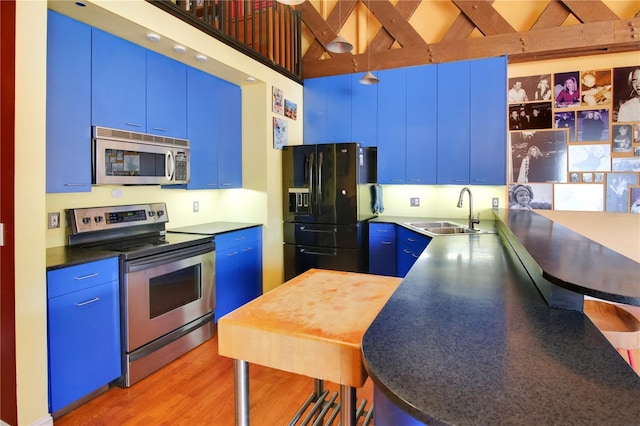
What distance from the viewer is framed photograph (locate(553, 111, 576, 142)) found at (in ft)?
12.9

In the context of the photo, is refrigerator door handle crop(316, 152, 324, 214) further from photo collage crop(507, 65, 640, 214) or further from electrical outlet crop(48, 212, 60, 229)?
electrical outlet crop(48, 212, 60, 229)

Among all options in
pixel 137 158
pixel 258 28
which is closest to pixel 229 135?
pixel 137 158

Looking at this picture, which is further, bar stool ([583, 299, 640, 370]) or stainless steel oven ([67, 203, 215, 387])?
stainless steel oven ([67, 203, 215, 387])

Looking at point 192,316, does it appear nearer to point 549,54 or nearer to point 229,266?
point 229,266

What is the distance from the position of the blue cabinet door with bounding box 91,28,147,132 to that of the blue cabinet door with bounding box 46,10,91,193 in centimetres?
6

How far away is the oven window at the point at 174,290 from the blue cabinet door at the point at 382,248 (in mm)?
1859

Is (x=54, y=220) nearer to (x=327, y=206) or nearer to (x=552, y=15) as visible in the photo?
(x=327, y=206)

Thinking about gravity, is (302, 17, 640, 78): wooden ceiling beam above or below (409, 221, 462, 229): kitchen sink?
above

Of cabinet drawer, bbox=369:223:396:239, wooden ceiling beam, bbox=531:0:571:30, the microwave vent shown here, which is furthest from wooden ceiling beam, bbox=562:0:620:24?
the microwave vent

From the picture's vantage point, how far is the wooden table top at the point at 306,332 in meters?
1.04

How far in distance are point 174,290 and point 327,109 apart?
282 centimetres

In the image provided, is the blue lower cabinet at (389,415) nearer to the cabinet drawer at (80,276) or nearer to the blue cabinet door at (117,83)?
the cabinet drawer at (80,276)

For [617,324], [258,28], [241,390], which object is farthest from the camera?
[258,28]

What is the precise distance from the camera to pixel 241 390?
4.09 feet
